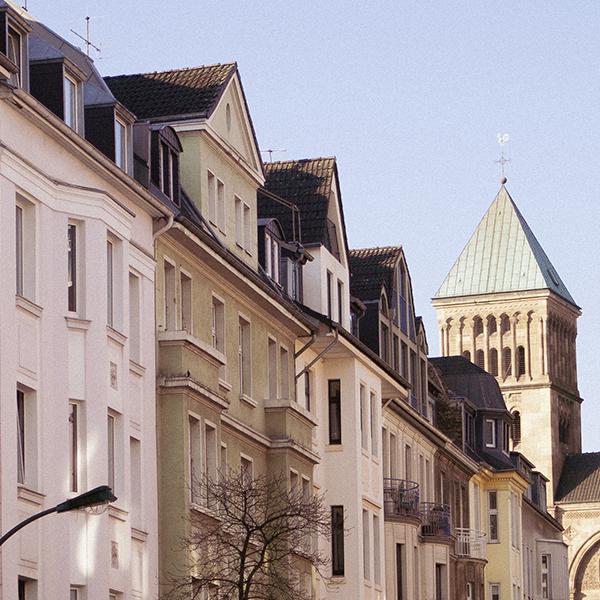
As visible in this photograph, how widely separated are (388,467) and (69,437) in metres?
26.9

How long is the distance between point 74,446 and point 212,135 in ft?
39.7

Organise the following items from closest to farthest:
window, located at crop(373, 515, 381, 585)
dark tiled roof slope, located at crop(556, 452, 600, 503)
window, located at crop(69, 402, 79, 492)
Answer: window, located at crop(69, 402, 79, 492), window, located at crop(373, 515, 381, 585), dark tiled roof slope, located at crop(556, 452, 600, 503)

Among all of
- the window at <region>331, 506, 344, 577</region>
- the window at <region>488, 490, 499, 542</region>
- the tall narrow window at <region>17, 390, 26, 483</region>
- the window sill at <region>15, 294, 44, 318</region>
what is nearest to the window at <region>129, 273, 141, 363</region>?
the window sill at <region>15, 294, 44, 318</region>

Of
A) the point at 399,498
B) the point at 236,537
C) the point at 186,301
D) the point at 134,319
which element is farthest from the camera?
the point at 399,498

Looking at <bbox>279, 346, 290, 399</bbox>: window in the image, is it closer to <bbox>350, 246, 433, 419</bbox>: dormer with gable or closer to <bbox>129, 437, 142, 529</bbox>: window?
<bbox>129, 437, 142, 529</bbox>: window

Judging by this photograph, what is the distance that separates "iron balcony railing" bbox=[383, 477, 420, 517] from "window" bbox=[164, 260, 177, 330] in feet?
61.2

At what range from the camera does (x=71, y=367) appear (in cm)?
3391

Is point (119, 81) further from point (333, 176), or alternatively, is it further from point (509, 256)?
point (509, 256)

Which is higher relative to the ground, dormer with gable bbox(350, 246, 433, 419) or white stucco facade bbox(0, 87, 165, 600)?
dormer with gable bbox(350, 246, 433, 419)

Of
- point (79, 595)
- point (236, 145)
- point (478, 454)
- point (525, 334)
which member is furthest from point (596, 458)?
point (79, 595)

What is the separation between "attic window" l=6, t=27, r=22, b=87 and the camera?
33.1 metres

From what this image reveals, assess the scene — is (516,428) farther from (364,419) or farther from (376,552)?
(364,419)

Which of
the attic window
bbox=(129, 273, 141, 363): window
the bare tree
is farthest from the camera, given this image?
bbox=(129, 273, 141, 363): window

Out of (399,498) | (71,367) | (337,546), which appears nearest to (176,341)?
(71,367)
